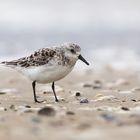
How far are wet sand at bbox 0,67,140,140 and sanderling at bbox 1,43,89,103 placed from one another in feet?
1.23

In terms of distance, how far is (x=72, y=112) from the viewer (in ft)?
25.6

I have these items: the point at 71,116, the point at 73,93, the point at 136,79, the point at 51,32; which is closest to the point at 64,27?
the point at 51,32

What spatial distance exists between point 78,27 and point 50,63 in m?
13.7

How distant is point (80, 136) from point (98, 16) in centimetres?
1956

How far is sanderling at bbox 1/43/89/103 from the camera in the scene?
32.7 feet

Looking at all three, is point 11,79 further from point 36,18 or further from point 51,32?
point 36,18

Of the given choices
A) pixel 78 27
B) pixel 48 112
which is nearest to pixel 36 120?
pixel 48 112

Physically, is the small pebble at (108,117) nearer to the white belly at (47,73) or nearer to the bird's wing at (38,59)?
the white belly at (47,73)

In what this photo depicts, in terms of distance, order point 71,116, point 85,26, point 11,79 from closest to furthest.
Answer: point 71,116
point 11,79
point 85,26

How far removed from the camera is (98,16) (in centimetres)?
2547

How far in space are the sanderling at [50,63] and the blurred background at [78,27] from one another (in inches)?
276

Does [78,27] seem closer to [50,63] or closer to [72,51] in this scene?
[72,51]

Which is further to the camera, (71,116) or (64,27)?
(64,27)

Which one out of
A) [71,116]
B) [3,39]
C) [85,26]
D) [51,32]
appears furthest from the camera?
[85,26]
